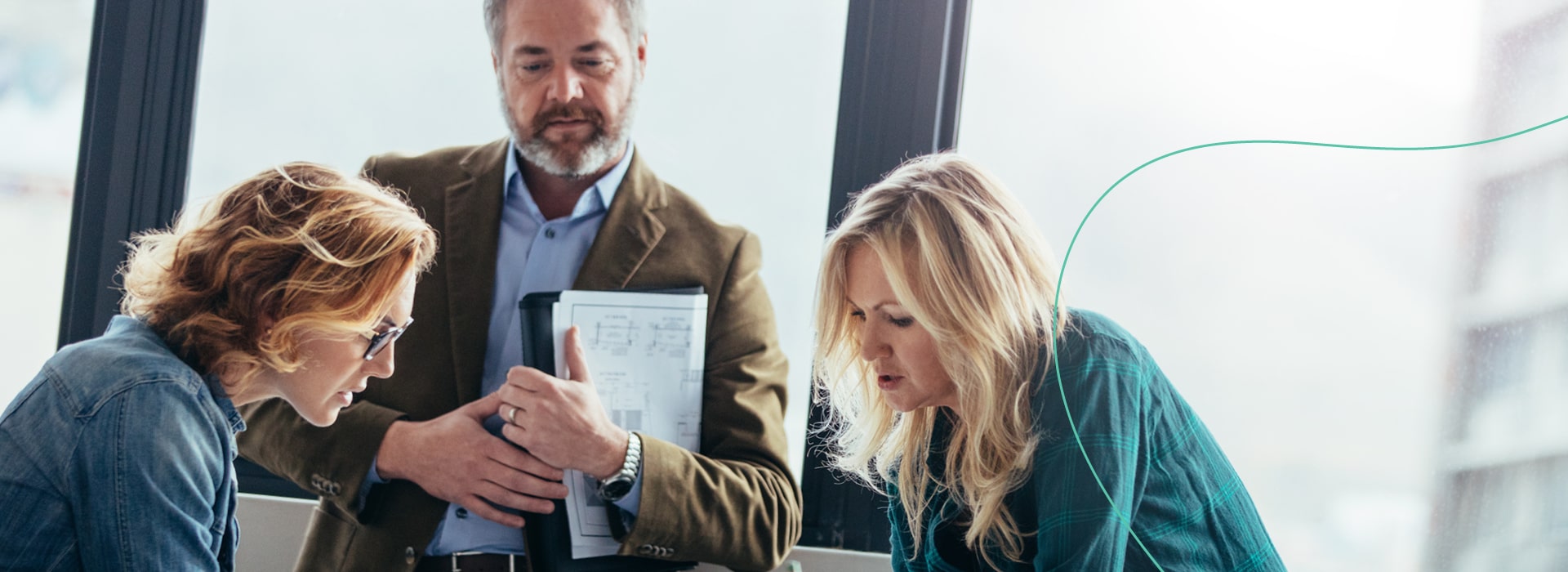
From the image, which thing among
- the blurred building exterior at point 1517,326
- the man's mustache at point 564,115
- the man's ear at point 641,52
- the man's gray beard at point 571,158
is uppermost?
the man's ear at point 641,52

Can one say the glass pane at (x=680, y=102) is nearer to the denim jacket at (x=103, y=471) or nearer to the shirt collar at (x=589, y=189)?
the shirt collar at (x=589, y=189)

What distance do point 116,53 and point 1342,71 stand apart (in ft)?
6.79

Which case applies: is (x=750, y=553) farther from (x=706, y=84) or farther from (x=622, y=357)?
(x=706, y=84)

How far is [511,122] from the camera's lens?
1.64m

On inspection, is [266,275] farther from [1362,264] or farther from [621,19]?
[1362,264]

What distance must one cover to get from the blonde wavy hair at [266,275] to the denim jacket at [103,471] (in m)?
0.09

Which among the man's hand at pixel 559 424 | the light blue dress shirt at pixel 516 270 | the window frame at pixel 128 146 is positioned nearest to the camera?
the man's hand at pixel 559 424

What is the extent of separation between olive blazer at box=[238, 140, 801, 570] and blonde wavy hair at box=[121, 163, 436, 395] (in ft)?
1.08

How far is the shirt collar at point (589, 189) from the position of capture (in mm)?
1630

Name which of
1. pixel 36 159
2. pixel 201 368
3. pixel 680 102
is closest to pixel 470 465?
pixel 201 368

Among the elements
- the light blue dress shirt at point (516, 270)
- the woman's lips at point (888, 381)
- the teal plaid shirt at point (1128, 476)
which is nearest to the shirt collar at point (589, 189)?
the light blue dress shirt at point (516, 270)

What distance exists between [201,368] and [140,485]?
17cm

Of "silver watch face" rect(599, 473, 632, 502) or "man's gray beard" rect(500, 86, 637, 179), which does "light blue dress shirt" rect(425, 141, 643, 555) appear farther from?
"silver watch face" rect(599, 473, 632, 502)

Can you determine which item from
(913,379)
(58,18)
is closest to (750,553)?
(913,379)
